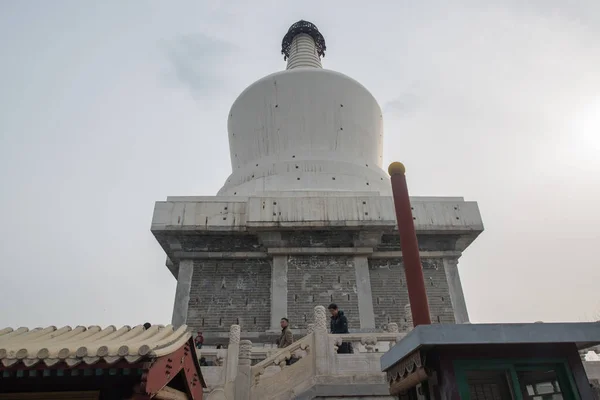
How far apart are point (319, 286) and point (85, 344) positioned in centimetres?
773

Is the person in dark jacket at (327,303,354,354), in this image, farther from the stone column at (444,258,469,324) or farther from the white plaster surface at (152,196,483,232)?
the stone column at (444,258,469,324)

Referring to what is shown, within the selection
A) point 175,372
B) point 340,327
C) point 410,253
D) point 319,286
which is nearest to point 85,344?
point 175,372

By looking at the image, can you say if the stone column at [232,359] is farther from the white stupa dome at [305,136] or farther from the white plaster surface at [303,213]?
the white stupa dome at [305,136]

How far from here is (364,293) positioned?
36.9 ft

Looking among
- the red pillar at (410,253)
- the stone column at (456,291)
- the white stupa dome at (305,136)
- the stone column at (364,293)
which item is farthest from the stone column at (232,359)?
the white stupa dome at (305,136)

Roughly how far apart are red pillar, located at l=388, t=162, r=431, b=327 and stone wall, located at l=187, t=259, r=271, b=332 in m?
5.63

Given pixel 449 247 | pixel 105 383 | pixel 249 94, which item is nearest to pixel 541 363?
pixel 105 383

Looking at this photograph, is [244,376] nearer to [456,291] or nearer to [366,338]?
[366,338]

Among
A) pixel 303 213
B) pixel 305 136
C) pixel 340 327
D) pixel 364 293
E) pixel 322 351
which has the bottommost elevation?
pixel 322 351

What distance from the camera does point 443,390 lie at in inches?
146

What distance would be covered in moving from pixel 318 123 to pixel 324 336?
9.82m

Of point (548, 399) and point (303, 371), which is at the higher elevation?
point (303, 371)

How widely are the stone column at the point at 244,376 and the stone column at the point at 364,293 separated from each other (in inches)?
181

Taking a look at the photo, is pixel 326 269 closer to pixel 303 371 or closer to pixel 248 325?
pixel 248 325
